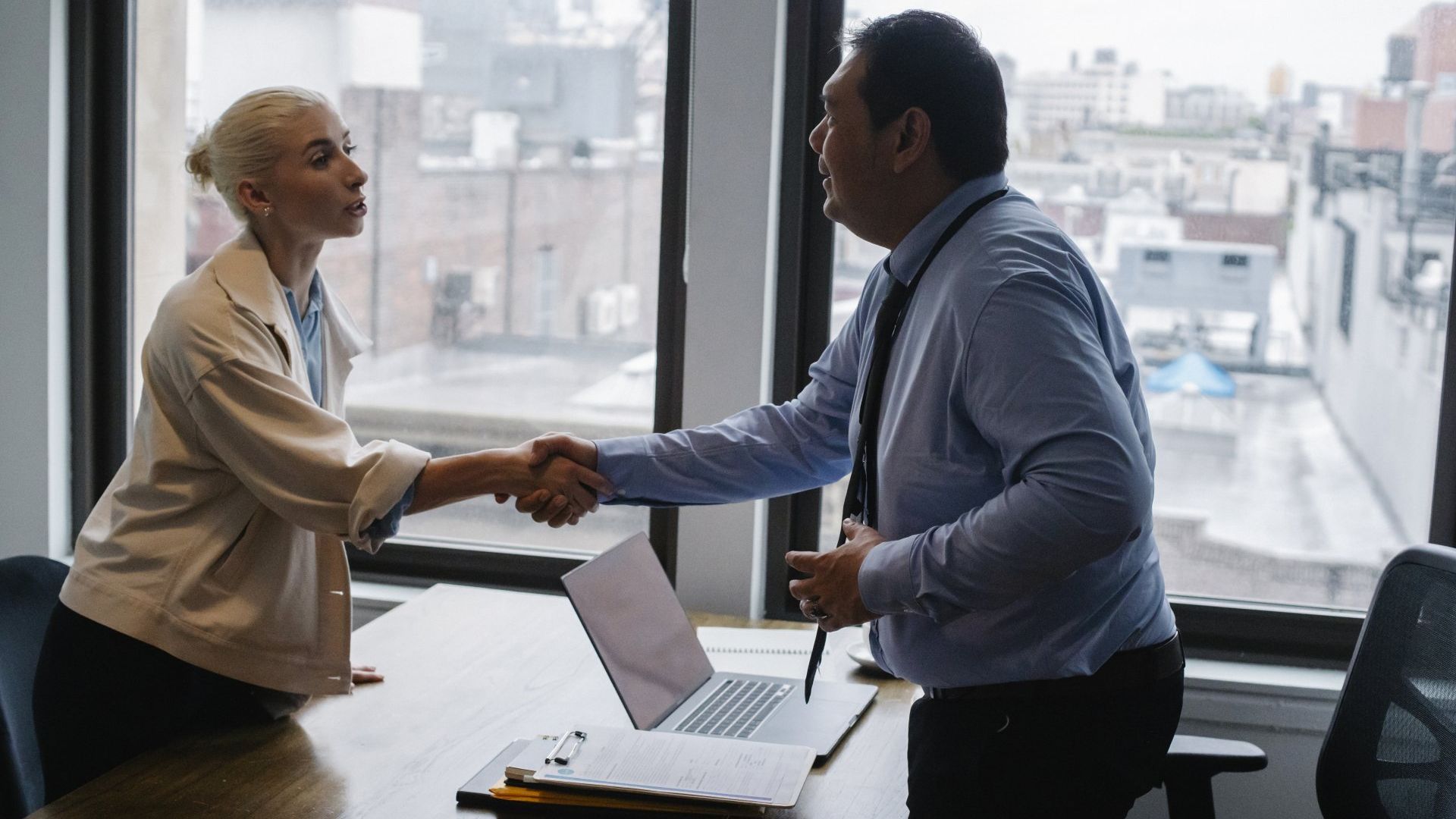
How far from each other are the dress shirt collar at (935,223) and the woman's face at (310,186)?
2.87 feet

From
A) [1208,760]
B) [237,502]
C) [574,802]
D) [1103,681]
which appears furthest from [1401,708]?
[237,502]

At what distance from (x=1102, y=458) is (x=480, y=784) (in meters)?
0.83

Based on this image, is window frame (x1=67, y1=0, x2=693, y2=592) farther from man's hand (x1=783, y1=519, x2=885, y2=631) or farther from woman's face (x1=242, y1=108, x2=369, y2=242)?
man's hand (x1=783, y1=519, x2=885, y2=631)

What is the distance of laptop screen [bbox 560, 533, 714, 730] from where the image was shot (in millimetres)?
1783

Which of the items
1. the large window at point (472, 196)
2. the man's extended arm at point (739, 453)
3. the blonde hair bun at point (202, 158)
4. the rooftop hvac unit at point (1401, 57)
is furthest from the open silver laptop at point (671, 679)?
the rooftop hvac unit at point (1401, 57)

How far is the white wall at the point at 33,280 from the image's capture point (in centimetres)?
296

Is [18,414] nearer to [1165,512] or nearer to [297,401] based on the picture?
[297,401]

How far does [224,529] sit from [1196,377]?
1869mm

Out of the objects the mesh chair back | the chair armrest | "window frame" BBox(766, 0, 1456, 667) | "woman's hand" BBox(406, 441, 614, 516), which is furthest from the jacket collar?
the mesh chair back

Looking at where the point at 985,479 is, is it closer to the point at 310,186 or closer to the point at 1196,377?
the point at 310,186

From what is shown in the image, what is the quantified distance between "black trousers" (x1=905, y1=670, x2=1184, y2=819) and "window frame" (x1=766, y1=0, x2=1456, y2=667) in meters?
1.28

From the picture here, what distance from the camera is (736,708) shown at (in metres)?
1.93

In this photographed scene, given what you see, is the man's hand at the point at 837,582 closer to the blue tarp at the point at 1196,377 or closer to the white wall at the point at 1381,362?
the blue tarp at the point at 1196,377

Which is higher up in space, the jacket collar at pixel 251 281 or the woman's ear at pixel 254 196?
the woman's ear at pixel 254 196
